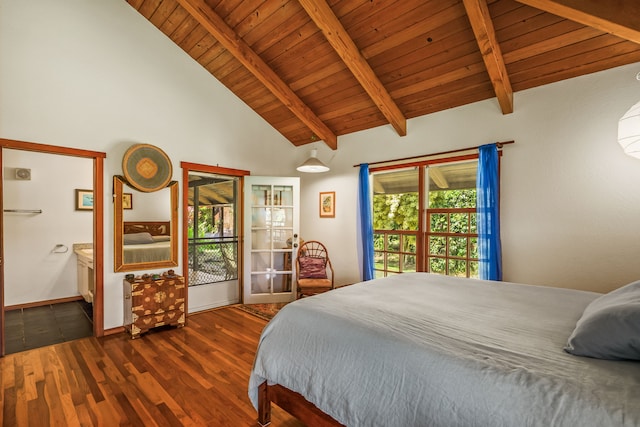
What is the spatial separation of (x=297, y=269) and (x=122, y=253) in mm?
2181

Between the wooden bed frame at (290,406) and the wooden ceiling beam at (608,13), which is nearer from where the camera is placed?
the wooden bed frame at (290,406)

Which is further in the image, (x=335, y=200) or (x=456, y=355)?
(x=335, y=200)

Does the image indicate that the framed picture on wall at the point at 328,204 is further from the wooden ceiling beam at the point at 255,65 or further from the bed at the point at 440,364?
the bed at the point at 440,364

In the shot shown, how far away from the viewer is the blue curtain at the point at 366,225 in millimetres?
4176

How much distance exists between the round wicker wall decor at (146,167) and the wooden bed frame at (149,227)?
0.38m

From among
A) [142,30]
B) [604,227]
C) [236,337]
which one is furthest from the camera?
[142,30]

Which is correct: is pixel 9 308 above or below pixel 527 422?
below

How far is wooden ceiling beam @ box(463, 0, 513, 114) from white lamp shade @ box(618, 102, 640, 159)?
1.12 m

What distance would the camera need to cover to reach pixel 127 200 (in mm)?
3412

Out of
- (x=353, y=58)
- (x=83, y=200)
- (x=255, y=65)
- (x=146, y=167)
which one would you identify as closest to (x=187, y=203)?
(x=146, y=167)

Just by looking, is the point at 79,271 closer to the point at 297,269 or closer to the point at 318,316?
the point at 297,269

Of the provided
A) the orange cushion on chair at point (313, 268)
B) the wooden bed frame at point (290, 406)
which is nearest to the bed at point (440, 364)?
the wooden bed frame at point (290, 406)

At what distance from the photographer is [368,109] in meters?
3.96

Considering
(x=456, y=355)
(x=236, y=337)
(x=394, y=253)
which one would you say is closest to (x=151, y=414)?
(x=236, y=337)
